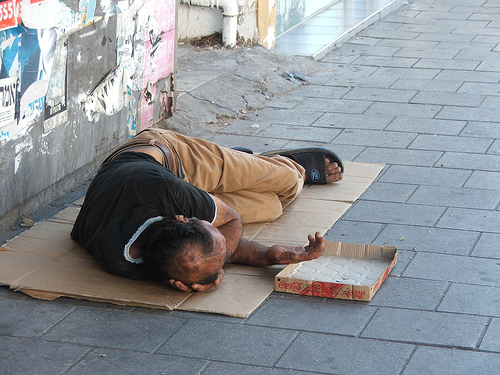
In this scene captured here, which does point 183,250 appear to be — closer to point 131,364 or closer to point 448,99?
point 131,364

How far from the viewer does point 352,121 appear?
616 cm

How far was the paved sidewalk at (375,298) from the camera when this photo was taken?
115 inches

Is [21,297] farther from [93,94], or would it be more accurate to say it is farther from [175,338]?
[93,94]

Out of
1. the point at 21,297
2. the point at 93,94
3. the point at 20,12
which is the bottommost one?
the point at 21,297

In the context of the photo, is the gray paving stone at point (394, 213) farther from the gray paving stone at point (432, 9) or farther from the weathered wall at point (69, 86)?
the gray paving stone at point (432, 9)

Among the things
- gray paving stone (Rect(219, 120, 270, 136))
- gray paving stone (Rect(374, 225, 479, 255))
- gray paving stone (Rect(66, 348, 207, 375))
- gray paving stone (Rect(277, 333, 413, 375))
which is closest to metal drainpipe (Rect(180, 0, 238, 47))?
gray paving stone (Rect(219, 120, 270, 136))

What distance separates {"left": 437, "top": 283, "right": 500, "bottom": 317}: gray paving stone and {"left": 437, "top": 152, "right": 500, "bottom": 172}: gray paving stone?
5.66ft

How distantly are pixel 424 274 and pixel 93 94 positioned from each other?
7.55ft

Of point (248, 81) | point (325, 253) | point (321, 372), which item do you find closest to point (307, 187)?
point (325, 253)

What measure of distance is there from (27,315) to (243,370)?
0.99 metres

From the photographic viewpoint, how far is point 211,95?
662cm

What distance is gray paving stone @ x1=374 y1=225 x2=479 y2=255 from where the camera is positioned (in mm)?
3881

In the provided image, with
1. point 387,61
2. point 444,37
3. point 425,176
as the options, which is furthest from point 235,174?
point 444,37

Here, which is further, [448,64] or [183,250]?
[448,64]
